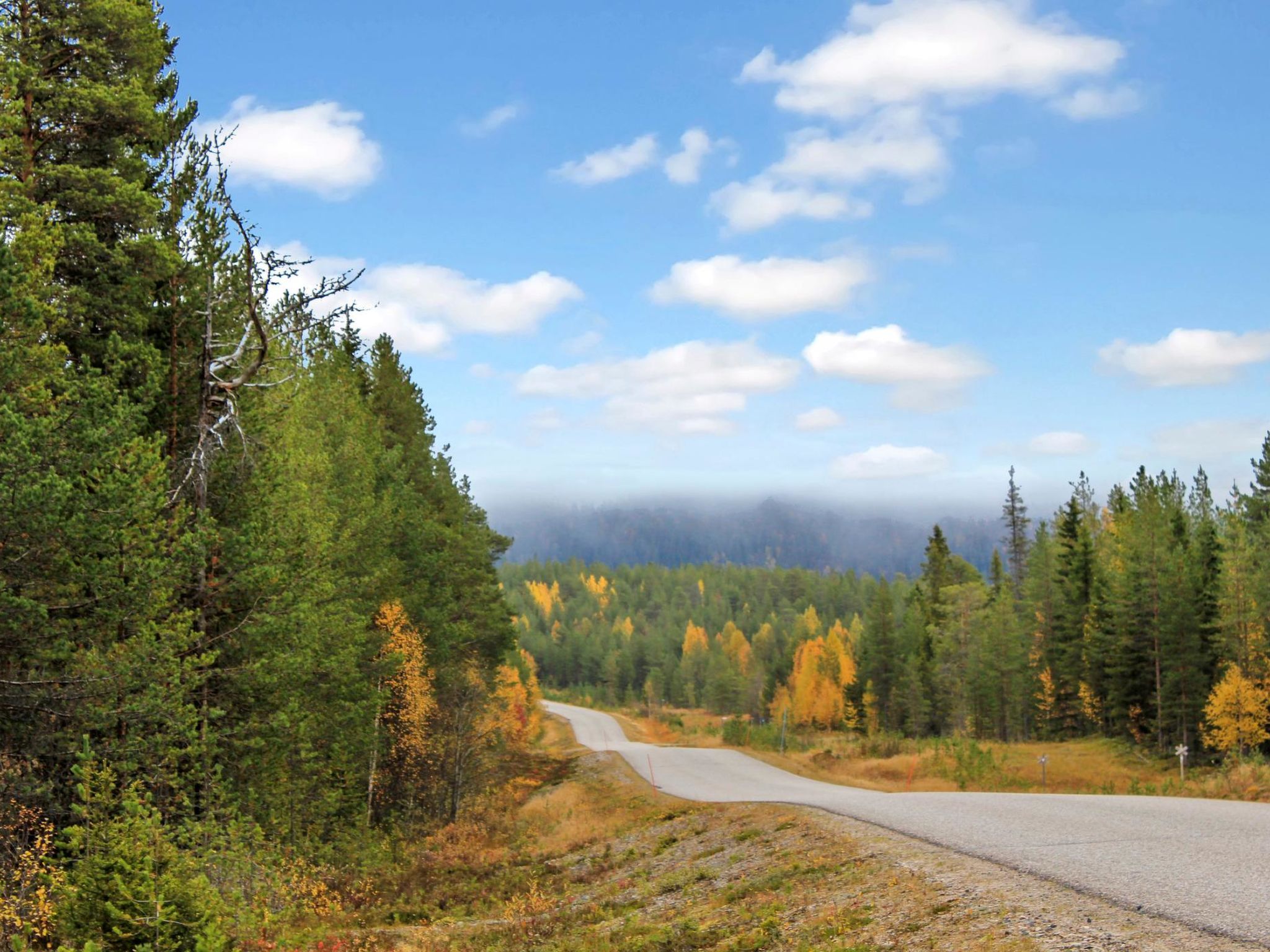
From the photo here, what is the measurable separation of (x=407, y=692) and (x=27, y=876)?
18292 millimetres

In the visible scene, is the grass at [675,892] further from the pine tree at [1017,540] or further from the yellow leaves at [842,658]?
the yellow leaves at [842,658]

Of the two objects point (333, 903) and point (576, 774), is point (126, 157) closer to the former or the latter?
point (333, 903)

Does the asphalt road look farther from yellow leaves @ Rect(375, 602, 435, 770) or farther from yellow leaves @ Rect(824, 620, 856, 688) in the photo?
yellow leaves @ Rect(824, 620, 856, 688)

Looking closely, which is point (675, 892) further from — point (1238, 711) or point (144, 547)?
point (1238, 711)

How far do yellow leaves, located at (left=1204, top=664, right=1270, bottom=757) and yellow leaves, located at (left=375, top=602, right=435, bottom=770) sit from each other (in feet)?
109

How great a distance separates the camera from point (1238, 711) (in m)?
39.4

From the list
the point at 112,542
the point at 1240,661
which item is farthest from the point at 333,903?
the point at 1240,661

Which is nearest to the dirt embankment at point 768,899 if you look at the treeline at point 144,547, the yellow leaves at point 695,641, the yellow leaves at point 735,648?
the treeline at point 144,547

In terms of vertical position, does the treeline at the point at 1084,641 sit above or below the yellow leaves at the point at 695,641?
above

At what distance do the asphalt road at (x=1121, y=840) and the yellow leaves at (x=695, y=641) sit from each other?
422 feet

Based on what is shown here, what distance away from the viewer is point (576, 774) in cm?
4109

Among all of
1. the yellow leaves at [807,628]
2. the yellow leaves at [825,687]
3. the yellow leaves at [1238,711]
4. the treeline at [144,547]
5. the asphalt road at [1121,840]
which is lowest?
the yellow leaves at [825,687]

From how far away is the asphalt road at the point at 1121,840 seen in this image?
916 centimetres

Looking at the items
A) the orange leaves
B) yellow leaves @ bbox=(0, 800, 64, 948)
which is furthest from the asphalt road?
the orange leaves
